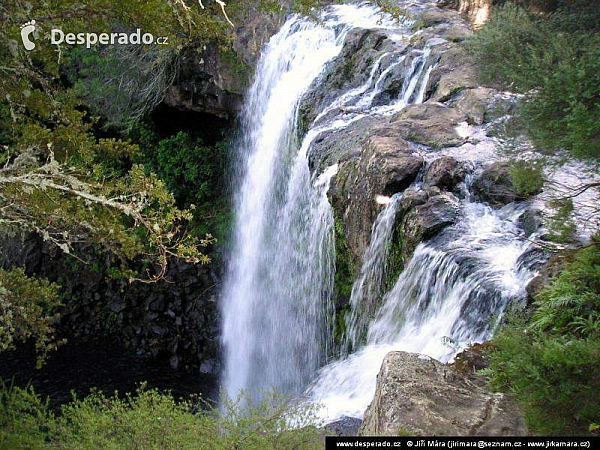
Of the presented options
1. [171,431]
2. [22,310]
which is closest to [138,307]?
[22,310]

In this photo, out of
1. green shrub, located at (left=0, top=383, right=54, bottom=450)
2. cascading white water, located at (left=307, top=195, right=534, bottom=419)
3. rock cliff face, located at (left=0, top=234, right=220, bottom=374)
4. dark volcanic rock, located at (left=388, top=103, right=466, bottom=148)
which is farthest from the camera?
rock cliff face, located at (left=0, top=234, right=220, bottom=374)

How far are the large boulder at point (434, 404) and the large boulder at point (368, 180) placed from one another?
→ 3168mm

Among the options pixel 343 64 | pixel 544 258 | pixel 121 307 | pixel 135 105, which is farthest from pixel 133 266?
pixel 544 258

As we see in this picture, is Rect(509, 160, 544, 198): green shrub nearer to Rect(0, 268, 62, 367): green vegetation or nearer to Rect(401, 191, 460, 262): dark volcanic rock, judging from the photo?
Rect(401, 191, 460, 262): dark volcanic rock

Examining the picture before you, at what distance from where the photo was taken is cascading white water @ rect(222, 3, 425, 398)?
9.66 meters

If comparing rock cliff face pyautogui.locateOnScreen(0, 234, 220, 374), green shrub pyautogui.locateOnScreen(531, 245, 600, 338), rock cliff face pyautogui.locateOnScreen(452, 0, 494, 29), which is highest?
rock cliff face pyautogui.locateOnScreen(452, 0, 494, 29)

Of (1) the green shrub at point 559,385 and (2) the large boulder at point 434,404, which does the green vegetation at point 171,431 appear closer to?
(2) the large boulder at point 434,404

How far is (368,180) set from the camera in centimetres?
765

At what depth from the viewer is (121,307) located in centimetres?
1416

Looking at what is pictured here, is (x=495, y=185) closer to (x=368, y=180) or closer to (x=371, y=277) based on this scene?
(x=368, y=180)

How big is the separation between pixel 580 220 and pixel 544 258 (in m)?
0.45

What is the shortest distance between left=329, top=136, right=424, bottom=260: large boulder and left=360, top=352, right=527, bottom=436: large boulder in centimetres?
317

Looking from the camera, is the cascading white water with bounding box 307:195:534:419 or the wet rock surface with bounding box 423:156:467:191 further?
the wet rock surface with bounding box 423:156:467:191

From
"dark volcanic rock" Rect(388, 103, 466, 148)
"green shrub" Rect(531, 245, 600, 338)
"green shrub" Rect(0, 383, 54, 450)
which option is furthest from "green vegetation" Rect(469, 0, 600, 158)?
"green shrub" Rect(0, 383, 54, 450)
